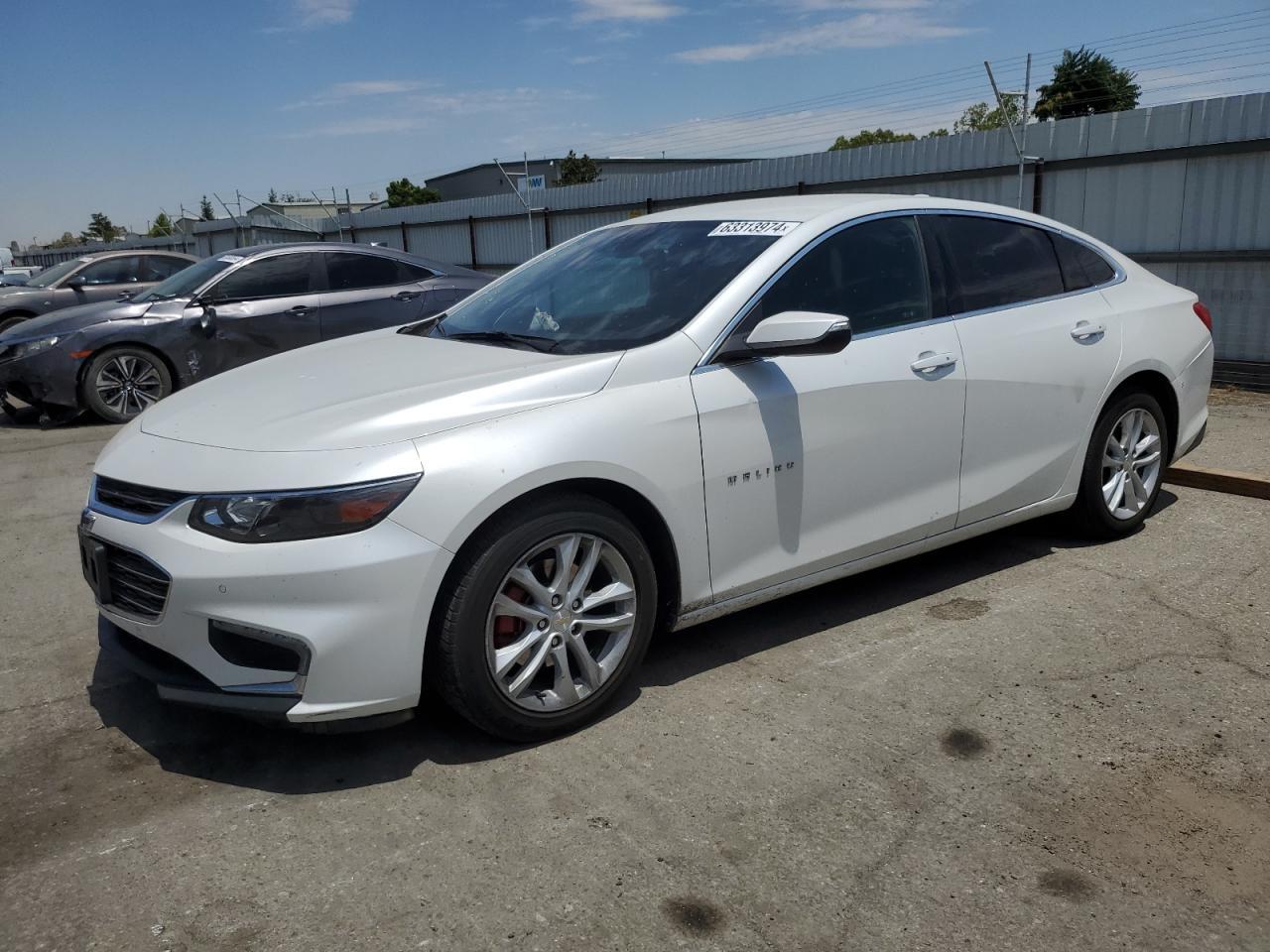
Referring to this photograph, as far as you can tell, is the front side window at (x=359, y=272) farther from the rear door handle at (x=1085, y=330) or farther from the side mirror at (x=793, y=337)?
the side mirror at (x=793, y=337)

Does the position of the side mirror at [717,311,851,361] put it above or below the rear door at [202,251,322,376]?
above

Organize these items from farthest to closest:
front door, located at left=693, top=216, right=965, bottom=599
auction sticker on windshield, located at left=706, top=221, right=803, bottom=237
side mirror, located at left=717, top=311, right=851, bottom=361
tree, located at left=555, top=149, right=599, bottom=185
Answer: tree, located at left=555, top=149, right=599, bottom=185
auction sticker on windshield, located at left=706, top=221, right=803, bottom=237
front door, located at left=693, top=216, right=965, bottom=599
side mirror, located at left=717, top=311, right=851, bottom=361

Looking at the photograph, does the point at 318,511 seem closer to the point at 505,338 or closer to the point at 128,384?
the point at 505,338

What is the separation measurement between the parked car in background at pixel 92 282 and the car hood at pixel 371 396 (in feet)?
35.8

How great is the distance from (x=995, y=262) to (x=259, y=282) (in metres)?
7.08

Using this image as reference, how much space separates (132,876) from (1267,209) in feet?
33.9

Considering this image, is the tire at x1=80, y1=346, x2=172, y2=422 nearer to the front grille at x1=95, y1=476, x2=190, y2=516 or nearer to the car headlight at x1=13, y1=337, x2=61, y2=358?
the car headlight at x1=13, y1=337, x2=61, y2=358

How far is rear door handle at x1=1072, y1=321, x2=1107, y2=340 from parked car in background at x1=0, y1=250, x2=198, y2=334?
38.9 ft

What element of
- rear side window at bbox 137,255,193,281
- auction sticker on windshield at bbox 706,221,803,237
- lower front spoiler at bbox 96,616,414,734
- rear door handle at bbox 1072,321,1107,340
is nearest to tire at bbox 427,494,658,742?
lower front spoiler at bbox 96,616,414,734

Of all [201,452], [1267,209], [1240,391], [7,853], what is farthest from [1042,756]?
[1267,209]

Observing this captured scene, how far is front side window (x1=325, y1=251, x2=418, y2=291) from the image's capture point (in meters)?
9.77

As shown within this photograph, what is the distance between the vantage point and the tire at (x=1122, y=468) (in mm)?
4938

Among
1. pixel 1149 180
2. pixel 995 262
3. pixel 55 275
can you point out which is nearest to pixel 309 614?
pixel 995 262

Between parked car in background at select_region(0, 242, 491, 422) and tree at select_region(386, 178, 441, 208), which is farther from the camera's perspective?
tree at select_region(386, 178, 441, 208)
